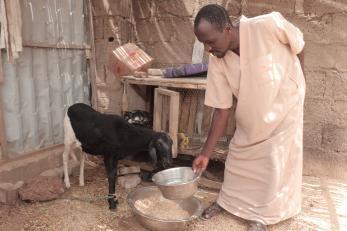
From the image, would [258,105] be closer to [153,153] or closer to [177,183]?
[177,183]

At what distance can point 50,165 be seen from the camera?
152 inches

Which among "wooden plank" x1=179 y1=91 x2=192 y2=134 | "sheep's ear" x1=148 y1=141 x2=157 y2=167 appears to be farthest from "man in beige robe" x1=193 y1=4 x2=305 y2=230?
"wooden plank" x1=179 y1=91 x2=192 y2=134

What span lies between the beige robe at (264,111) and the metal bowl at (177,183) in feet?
1.69

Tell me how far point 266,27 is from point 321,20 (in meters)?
1.86

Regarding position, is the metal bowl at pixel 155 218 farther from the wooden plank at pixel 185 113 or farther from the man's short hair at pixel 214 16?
the man's short hair at pixel 214 16

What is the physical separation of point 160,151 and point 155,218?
68 cm

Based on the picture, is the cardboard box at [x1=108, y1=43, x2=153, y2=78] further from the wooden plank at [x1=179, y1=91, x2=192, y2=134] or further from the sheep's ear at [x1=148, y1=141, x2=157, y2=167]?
the sheep's ear at [x1=148, y1=141, x2=157, y2=167]

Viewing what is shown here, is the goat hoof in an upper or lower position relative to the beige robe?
lower

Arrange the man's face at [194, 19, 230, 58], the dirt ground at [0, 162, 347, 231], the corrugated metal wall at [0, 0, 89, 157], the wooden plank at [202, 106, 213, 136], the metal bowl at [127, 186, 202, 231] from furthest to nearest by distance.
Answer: the wooden plank at [202, 106, 213, 136] < the corrugated metal wall at [0, 0, 89, 157] < the dirt ground at [0, 162, 347, 231] < the metal bowl at [127, 186, 202, 231] < the man's face at [194, 19, 230, 58]

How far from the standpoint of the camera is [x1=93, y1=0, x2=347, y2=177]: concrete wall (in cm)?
390

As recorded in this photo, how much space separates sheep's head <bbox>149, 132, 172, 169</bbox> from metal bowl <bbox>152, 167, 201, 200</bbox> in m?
0.29

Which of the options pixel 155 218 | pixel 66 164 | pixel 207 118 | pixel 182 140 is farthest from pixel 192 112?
pixel 155 218

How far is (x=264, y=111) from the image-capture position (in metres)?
2.60

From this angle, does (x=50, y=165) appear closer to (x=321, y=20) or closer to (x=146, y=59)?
(x=146, y=59)
